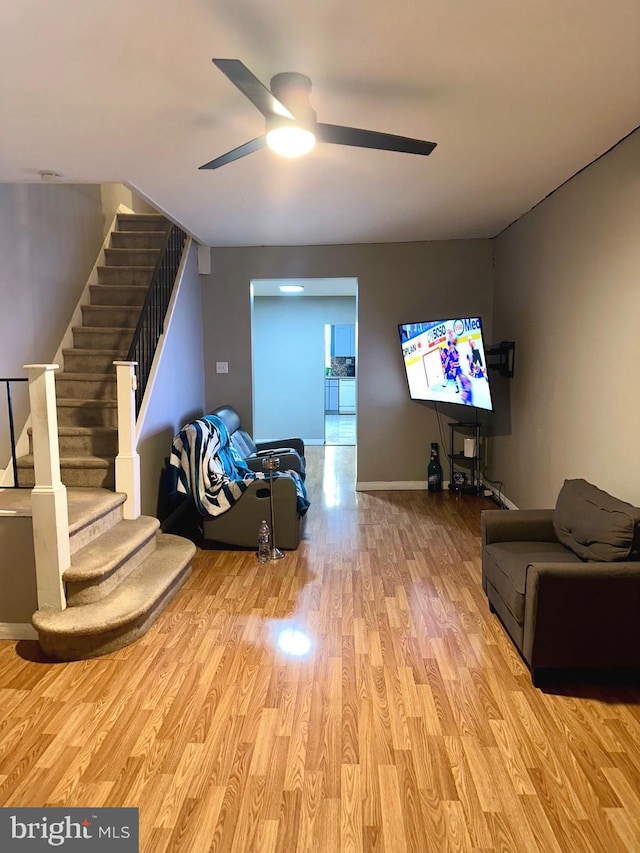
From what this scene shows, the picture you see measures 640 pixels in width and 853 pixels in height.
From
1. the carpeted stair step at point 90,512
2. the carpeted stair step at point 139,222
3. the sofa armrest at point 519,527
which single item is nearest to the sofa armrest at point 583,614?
the sofa armrest at point 519,527

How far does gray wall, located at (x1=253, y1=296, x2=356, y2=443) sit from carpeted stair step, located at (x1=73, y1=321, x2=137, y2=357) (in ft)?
12.9

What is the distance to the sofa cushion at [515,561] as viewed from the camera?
2.63m

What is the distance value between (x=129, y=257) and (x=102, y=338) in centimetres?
125

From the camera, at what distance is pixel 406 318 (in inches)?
231

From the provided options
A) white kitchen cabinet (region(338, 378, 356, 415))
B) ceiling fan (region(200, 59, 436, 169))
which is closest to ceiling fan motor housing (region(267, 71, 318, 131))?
ceiling fan (region(200, 59, 436, 169))

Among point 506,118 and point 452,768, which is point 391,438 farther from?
point 452,768

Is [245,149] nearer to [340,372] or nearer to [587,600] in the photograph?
[587,600]

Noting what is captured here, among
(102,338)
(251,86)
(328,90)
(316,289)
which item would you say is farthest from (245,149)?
(316,289)

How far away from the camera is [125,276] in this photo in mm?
5457

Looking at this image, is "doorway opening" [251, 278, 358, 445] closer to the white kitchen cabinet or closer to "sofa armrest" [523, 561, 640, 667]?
the white kitchen cabinet

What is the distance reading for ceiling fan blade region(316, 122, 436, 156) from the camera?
228 centimetres

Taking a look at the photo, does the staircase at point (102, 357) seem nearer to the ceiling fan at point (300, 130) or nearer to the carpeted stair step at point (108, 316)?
the carpeted stair step at point (108, 316)

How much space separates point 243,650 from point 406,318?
4010 millimetres

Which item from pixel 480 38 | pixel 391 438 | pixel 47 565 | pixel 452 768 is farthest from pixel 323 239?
pixel 452 768
